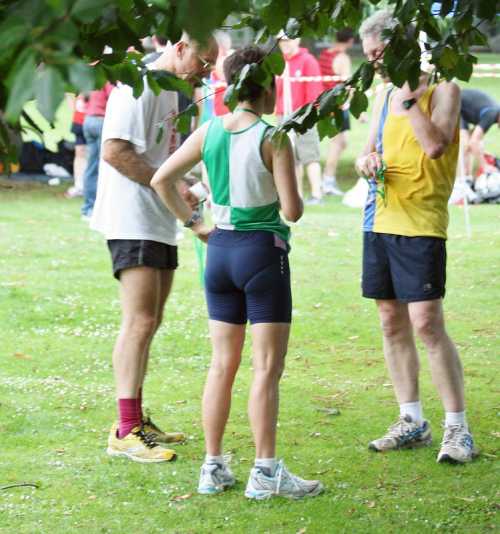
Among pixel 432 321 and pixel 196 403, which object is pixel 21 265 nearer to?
pixel 196 403

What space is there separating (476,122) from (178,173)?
35.1ft

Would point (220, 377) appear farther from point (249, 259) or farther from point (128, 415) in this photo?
point (128, 415)

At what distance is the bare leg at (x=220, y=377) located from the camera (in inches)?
179

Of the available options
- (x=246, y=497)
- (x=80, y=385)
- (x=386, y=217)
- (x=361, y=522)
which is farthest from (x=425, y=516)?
(x=80, y=385)

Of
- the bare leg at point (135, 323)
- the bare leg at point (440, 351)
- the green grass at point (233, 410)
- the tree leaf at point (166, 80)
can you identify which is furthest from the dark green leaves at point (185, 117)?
the green grass at point (233, 410)

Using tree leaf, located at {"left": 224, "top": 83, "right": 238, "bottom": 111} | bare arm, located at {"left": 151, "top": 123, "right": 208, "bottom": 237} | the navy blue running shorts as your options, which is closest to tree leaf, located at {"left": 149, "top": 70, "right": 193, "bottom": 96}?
tree leaf, located at {"left": 224, "top": 83, "right": 238, "bottom": 111}

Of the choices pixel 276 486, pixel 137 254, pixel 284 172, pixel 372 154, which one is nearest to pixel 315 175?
pixel 372 154

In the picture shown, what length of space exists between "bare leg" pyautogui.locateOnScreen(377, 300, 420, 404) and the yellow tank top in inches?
16.4

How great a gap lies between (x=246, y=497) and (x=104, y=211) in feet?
5.05

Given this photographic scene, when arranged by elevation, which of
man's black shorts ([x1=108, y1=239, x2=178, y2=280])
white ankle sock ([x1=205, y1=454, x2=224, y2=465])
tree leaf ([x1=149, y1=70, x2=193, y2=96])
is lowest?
white ankle sock ([x1=205, y1=454, x2=224, y2=465])

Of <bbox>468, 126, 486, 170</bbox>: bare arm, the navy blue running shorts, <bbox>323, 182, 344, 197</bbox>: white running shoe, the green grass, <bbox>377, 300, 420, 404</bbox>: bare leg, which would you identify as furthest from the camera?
<bbox>323, 182, 344, 197</bbox>: white running shoe

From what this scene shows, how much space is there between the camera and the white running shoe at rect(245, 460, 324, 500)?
4559 millimetres

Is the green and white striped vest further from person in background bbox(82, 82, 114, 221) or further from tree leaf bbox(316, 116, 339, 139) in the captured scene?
person in background bbox(82, 82, 114, 221)

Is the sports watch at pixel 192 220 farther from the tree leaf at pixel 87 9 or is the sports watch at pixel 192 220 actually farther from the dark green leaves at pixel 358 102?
the tree leaf at pixel 87 9
